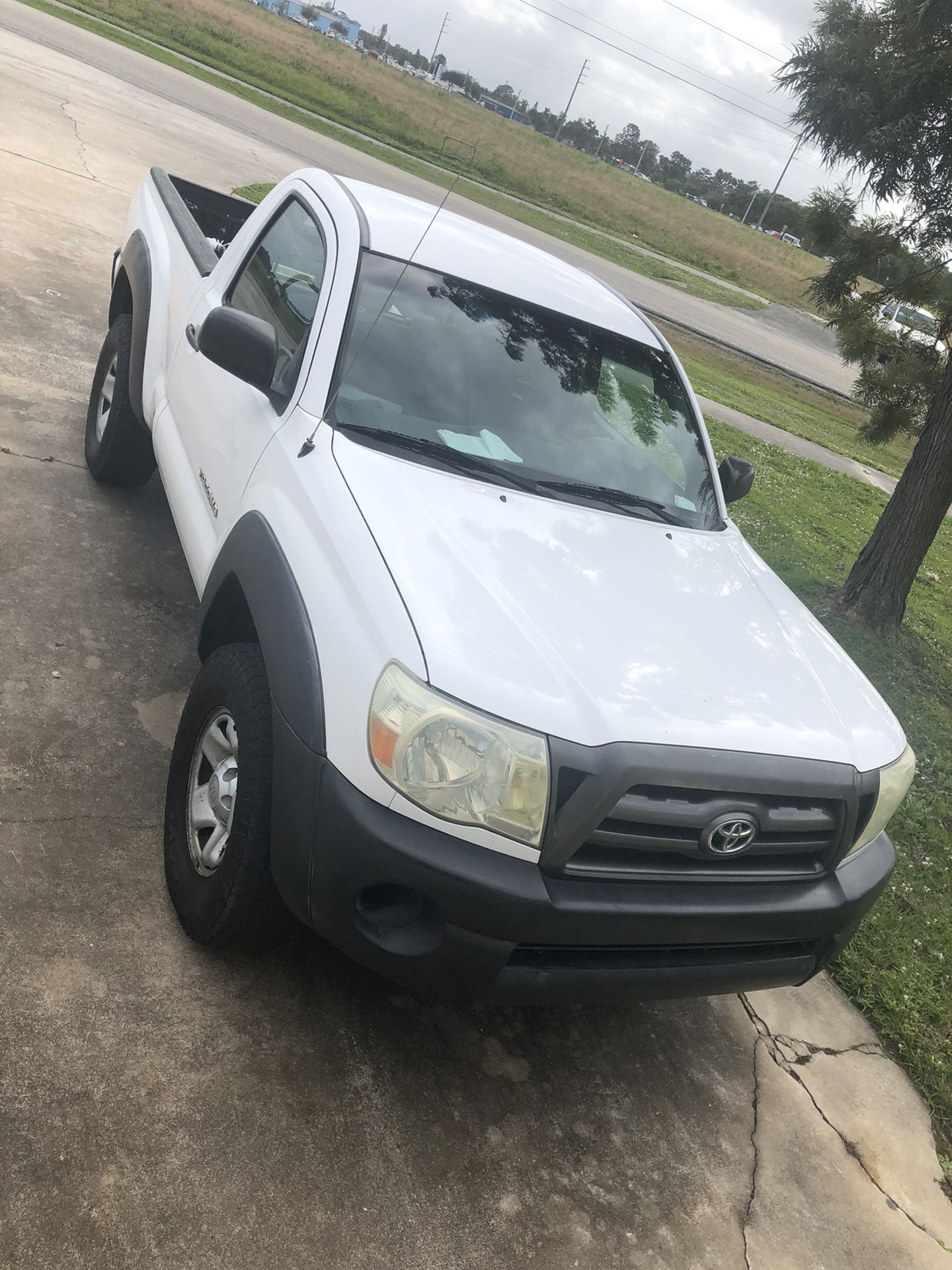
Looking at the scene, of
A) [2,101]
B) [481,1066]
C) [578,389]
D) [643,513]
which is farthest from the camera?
[2,101]

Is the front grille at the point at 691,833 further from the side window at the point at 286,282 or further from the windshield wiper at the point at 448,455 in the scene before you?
the side window at the point at 286,282

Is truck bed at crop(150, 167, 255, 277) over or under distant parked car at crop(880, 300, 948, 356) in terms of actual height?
under

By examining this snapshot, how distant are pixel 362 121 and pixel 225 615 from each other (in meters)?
29.7

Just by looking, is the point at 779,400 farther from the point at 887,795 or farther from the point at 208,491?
the point at 887,795

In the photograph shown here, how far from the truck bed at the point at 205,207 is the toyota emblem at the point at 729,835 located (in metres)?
4.04

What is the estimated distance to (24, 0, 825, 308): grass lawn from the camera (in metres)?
25.9

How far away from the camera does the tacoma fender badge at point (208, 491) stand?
3.36 metres

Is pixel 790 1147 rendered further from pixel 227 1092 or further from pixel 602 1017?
pixel 227 1092

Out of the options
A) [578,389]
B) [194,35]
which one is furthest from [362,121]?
[578,389]

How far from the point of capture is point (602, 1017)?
10.2 feet

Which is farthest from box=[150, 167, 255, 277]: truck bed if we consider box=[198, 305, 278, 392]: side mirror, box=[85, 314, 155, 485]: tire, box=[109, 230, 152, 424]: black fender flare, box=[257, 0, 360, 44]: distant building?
box=[257, 0, 360, 44]: distant building

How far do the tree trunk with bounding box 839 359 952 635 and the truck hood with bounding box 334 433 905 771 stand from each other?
3913mm

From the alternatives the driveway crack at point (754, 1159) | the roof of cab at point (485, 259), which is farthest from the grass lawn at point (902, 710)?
the roof of cab at point (485, 259)

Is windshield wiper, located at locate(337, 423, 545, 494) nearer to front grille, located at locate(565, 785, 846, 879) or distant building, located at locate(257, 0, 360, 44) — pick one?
front grille, located at locate(565, 785, 846, 879)
